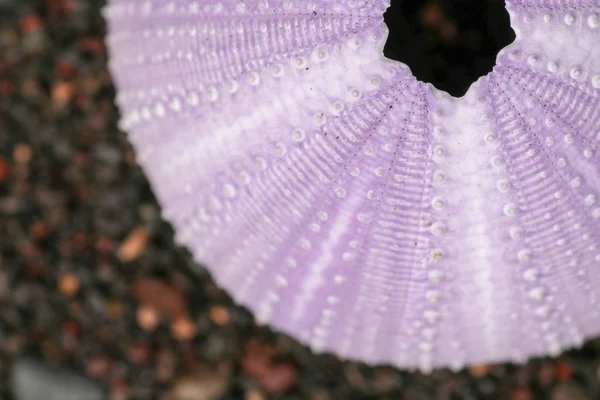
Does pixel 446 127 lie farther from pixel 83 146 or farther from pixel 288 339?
pixel 83 146

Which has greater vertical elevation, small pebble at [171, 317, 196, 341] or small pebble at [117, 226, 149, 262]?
small pebble at [117, 226, 149, 262]

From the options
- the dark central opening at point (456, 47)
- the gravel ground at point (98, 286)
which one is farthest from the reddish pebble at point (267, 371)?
the dark central opening at point (456, 47)

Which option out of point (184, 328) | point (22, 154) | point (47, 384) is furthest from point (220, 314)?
point (22, 154)

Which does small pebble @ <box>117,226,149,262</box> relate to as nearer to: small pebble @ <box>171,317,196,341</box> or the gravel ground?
the gravel ground

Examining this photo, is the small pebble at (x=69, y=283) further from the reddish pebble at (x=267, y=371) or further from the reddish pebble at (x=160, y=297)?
the reddish pebble at (x=267, y=371)

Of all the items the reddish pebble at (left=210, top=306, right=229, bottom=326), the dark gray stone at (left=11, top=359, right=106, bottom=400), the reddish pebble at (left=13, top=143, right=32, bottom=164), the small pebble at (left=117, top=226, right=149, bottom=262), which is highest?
the reddish pebble at (left=13, top=143, right=32, bottom=164)

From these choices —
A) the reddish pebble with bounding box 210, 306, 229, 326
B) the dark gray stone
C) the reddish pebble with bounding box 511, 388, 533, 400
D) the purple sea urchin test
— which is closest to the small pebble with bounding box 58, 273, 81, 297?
the dark gray stone

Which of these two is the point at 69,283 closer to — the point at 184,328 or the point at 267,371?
the point at 184,328
